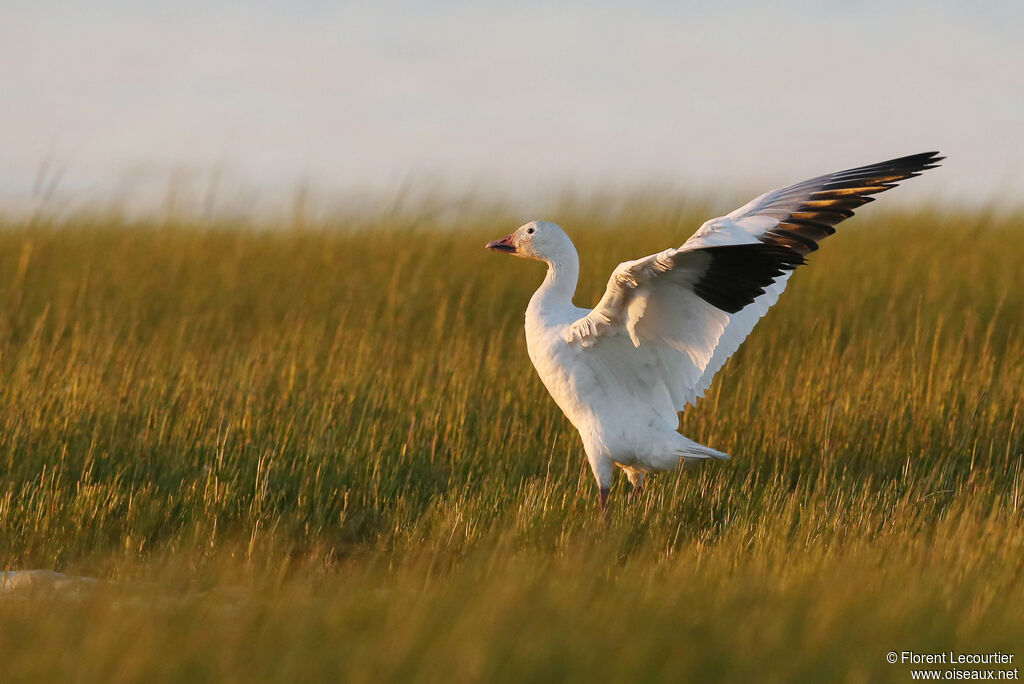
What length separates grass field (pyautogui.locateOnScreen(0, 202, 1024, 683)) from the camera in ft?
13.6

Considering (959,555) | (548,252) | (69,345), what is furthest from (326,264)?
(959,555)

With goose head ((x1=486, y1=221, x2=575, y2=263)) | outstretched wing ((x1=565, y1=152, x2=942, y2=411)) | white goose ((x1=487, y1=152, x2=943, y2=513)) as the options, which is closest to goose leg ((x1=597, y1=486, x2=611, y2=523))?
white goose ((x1=487, y1=152, x2=943, y2=513))

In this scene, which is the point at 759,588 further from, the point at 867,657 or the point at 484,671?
the point at 484,671

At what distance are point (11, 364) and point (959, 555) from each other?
316 inches

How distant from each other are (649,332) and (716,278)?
0.72 m

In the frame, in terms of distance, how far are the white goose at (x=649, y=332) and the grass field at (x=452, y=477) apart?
0.46 m

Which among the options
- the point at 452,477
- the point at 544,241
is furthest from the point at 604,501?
the point at 544,241

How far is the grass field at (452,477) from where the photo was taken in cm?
415

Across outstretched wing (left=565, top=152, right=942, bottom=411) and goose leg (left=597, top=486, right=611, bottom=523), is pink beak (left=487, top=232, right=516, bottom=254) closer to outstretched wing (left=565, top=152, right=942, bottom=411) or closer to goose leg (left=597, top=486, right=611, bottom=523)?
outstretched wing (left=565, top=152, right=942, bottom=411)

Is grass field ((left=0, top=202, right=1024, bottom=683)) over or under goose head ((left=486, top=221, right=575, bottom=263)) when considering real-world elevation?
under

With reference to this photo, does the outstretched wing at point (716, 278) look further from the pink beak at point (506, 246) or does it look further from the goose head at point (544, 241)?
the pink beak at point (506, 246)

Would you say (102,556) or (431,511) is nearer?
(102,556)

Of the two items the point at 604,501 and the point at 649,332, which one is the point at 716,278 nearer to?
the point at 649,332

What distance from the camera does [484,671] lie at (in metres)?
3.88
